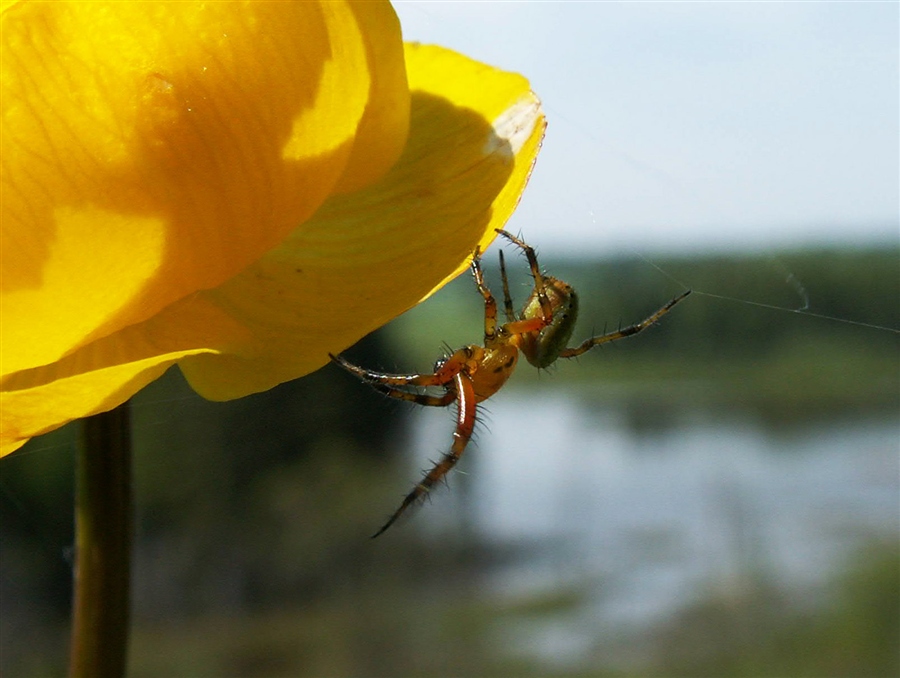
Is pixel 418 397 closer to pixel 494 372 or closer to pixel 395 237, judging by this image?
→ pixel 494 372

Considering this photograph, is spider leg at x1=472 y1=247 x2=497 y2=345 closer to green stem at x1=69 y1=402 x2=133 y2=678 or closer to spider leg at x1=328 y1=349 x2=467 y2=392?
spider leg at x1=328 y1=349 x2=467 y2=392

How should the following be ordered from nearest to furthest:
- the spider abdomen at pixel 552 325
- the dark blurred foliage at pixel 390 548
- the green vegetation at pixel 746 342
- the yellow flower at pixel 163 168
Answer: the yellow flower at pixel 163 168 < the spider abdomen at pixel 552 325 < the dark blurred foliage at pixel 390 548 < the green vegetation at pixel 746 342

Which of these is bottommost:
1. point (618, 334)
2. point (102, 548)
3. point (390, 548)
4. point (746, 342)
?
point (390, 548)

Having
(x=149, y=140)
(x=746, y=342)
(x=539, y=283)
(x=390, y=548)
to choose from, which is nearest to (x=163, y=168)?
(x=149, y=140)

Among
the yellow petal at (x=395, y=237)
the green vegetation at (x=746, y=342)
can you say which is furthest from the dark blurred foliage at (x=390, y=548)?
the yellow petal at (x=395, y=237)

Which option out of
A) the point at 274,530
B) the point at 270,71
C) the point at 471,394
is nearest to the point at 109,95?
the point at 270,71

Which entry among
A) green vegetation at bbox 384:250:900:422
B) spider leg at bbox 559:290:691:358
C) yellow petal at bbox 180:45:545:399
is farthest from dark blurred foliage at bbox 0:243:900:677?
yellow petal at bbox 180:45:545:399

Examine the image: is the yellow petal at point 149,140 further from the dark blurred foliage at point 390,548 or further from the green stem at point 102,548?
the dark blurred foliage at point 390,548
